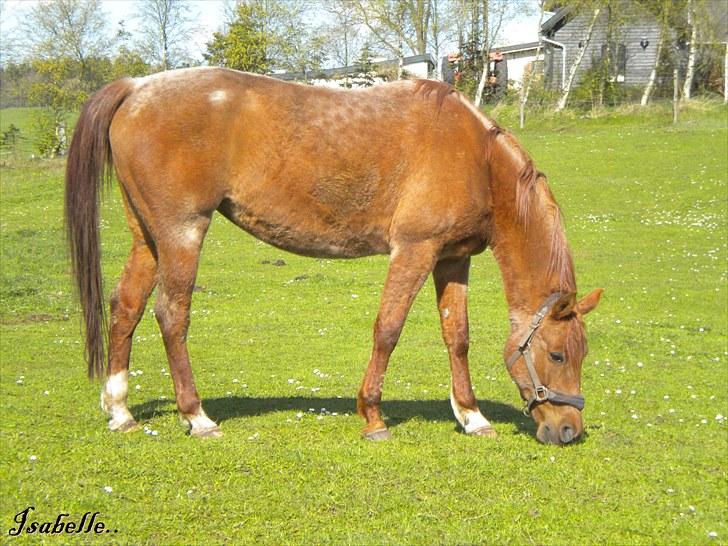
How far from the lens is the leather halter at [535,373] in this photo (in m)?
6.91

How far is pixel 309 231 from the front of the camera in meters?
7.07

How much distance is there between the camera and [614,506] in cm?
576

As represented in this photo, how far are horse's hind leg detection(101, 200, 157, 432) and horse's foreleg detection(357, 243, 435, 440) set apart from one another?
1.94 m

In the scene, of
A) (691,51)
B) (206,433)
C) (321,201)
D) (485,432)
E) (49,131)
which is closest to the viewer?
(206,433)

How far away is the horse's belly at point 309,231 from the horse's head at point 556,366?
147 centimetres

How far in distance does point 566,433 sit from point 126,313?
3770 mm

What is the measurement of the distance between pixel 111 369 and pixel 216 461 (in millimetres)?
1557

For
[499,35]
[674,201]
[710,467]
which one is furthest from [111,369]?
[499,35]

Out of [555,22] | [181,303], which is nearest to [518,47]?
[555,22]

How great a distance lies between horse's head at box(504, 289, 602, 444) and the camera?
22.7 feet

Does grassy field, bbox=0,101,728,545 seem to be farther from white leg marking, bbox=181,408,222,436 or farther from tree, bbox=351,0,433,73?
tree, bbox=351,0,433,73

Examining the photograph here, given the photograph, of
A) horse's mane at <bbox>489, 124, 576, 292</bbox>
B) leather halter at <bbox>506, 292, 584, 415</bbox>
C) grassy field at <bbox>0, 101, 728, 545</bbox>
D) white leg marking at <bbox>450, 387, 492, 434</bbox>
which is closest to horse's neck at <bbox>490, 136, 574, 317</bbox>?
horse's mane at <bbox>489, 124, 576, 292</bbox>

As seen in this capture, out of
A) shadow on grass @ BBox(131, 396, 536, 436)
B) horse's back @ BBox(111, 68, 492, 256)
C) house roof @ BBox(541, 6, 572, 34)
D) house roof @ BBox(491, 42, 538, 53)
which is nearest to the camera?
horse's back @ BBox(111, 68, 492, 256)

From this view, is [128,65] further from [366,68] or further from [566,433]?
[566,433]
